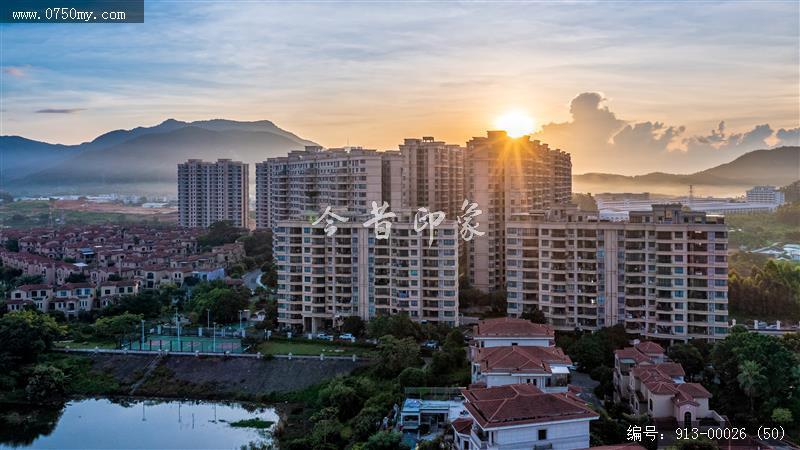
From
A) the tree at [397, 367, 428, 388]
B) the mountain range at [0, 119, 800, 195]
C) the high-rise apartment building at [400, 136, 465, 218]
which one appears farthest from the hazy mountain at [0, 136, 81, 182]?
the tree at [397, 367, 428, 388]

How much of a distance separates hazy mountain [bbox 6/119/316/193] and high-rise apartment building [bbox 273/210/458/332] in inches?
3977

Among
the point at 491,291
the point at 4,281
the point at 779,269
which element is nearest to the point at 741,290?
the point at 779,269

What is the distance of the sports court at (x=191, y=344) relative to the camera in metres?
16.3

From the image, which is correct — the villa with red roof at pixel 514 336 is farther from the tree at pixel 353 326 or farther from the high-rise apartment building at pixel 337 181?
the high-rise apartment building at pixel 337 181

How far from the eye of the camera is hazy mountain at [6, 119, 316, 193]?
11488 centimetres

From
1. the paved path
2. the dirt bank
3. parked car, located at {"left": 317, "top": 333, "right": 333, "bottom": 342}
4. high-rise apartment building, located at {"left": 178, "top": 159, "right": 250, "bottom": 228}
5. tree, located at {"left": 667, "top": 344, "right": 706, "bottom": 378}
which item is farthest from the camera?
high-rise apartment building, located at {"left": 178, "top": 159, "right": 250, "bottom": 228}

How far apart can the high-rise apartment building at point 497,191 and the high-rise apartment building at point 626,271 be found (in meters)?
3.45

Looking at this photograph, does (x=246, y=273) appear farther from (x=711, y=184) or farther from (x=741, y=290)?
(x=711, y=184)

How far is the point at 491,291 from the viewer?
2095cm

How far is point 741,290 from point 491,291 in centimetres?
694

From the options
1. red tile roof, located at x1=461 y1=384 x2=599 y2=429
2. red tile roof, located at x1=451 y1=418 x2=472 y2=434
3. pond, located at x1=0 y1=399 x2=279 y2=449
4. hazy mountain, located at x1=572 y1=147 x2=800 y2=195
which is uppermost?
hazy mountain, located at x1=572 y1=147 x2=800 y2=195

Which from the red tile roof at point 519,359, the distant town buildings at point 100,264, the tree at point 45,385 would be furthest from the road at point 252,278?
the red tile roof at point 519,359

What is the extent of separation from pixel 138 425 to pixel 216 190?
1149 inches

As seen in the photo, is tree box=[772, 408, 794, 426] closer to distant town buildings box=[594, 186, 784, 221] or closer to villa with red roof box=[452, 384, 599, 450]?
villa with red roof box=[452, 384, 599, 450]
